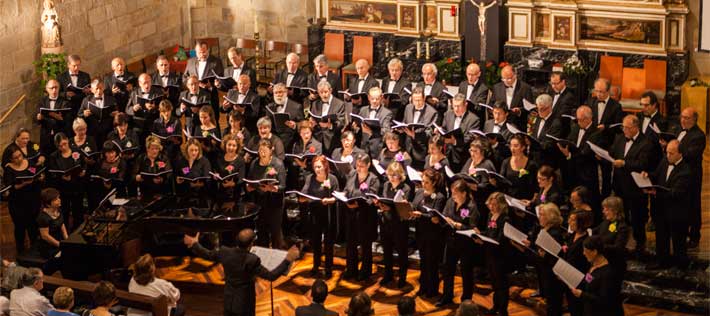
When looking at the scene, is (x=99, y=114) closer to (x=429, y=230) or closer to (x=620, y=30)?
(x=429, y=230)

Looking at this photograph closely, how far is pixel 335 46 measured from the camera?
16.1 metres

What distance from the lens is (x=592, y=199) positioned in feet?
37.9

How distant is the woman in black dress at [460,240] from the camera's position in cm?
1052

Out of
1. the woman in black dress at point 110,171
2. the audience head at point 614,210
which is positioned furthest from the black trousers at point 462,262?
the woman in black dress at point 110,171

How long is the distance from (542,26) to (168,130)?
16.9 ft

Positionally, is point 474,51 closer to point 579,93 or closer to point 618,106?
point 579,93

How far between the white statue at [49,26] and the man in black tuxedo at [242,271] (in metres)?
5.73

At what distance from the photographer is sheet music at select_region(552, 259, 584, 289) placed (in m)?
9.38

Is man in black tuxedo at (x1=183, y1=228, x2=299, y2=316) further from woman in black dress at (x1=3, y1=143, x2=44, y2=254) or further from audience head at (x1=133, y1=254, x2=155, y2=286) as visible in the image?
woman in black dress at (x1=3, y1=143, x2=44, y2=254)

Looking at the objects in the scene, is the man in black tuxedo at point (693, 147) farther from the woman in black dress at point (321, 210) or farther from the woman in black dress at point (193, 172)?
the woman in black dress at point (193, 172)

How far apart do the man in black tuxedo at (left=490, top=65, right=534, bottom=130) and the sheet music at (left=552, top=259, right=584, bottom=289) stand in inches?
124

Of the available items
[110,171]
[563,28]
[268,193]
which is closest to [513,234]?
[268,193]

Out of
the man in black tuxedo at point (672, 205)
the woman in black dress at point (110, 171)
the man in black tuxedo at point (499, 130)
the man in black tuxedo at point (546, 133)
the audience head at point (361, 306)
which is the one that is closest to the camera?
the audience head at point (361, 306)

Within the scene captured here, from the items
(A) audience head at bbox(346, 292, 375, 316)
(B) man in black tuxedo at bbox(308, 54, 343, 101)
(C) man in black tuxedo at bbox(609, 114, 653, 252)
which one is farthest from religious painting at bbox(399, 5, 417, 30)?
(A) audience head at bbox(346, 292, 375, 316)
